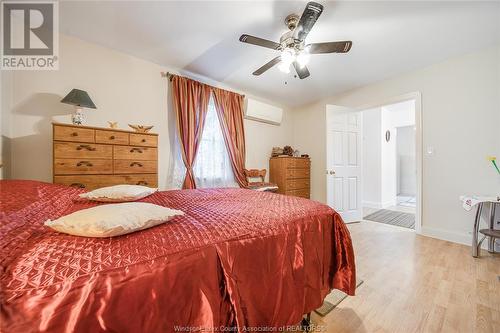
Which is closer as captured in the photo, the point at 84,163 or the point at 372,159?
the point at 84,163

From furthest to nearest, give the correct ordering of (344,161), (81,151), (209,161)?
(344,161), (209,161), (81,151)

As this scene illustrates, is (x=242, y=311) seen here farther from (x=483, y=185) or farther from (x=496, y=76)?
(x=496, y=76)

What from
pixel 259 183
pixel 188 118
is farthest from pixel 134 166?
pixel 259 183

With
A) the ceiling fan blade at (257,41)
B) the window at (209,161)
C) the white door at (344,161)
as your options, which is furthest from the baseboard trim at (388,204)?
the ceiling fan blade at (257,41)

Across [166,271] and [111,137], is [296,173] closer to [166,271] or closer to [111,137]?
[111,137]

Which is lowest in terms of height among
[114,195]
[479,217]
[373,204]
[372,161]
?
[373,204]

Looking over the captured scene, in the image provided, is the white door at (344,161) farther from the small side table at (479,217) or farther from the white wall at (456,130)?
the small side table at (479,217)

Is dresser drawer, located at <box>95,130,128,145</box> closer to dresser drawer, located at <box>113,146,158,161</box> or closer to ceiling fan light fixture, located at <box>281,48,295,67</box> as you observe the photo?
dresser drawer, located at <box>113,146,158,161</box>

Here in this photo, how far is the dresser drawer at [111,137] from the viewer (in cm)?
193

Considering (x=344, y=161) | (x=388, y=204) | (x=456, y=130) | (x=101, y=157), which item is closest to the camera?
(x=101, y=157)

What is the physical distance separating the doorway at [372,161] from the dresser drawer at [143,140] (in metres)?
2.69

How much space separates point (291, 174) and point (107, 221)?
342 cm

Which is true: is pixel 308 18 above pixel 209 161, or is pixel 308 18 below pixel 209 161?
above

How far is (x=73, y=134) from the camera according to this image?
1794mm
